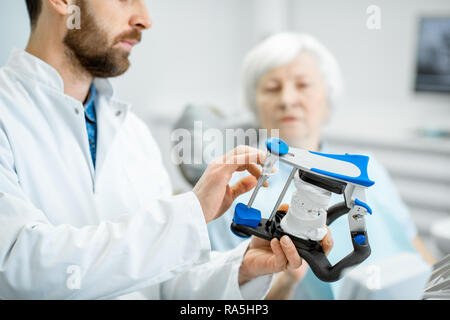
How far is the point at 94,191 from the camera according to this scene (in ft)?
2.10

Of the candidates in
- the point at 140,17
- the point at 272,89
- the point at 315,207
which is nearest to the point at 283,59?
the point at 272,89

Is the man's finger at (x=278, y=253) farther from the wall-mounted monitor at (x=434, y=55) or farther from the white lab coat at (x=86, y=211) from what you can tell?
the wall-mounted monitor at (x=434, y=55)

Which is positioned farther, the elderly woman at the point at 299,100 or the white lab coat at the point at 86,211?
the elderly woman at the point at 299,100

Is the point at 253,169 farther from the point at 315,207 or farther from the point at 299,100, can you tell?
the point at 299,100

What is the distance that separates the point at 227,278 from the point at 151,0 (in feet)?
1.57

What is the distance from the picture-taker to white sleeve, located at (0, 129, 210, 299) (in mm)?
492

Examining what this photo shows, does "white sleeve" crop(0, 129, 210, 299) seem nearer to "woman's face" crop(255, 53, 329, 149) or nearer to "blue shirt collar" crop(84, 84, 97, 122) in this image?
"blue shirt collar" crop(84, 84, 97, 122)

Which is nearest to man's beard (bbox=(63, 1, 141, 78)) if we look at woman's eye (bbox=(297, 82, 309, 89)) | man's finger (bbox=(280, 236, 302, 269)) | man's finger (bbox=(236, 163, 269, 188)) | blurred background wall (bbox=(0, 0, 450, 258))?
blurred background wall (bbox=(0, 0, 450, 258))

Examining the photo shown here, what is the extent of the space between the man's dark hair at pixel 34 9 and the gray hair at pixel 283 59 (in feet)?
1.72

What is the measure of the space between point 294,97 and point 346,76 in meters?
1.61

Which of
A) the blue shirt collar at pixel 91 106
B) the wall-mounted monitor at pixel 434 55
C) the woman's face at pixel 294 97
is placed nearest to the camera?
the blue shirt collar at pixel 91 106

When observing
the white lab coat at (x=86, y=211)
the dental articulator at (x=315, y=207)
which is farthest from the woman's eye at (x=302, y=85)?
the dental articulator at (x=315, y=207)

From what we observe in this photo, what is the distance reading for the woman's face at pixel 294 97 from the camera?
3.14ft
